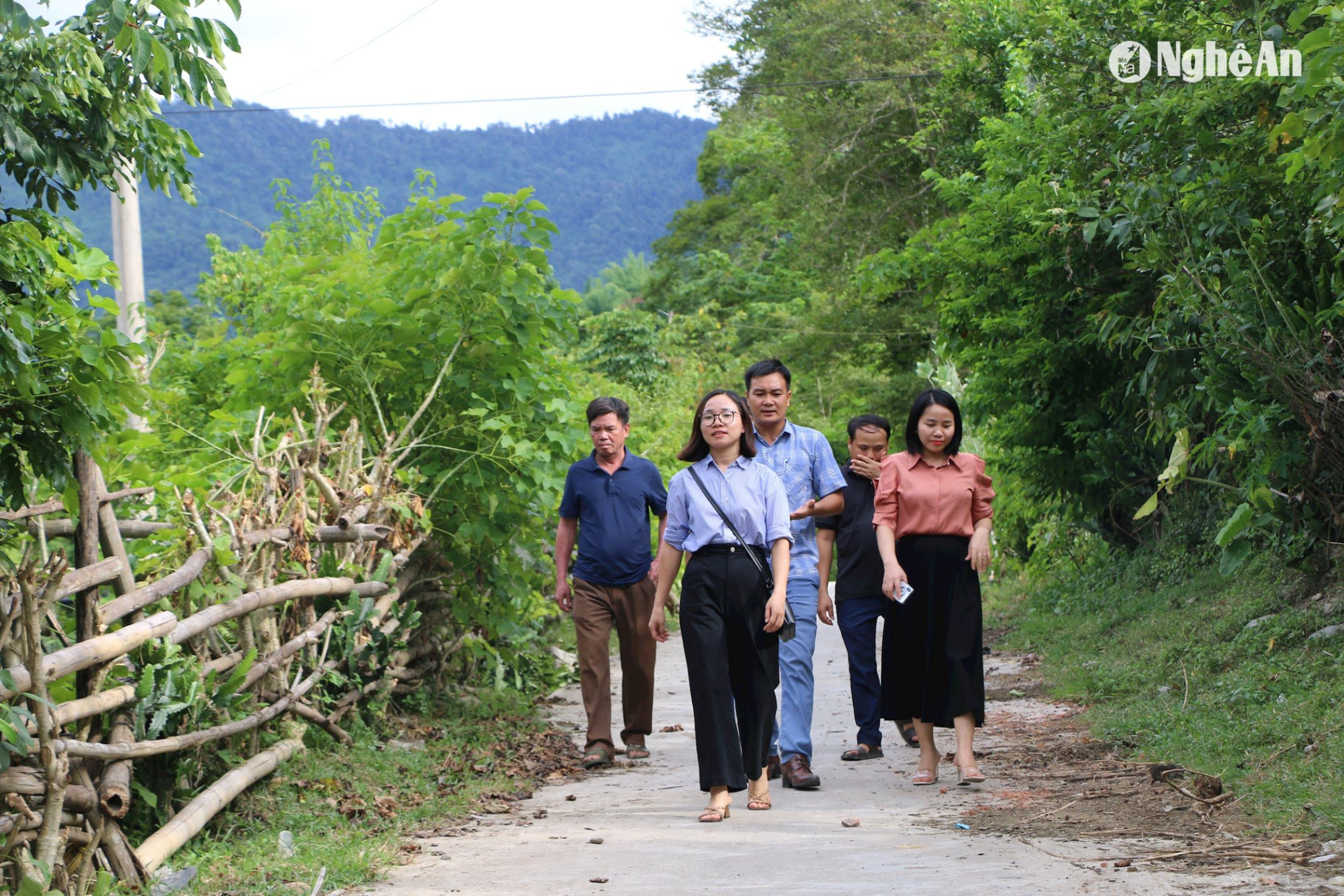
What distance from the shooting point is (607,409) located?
8.06m

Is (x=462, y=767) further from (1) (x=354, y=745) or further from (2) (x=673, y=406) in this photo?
(2) (x=673, y=406)

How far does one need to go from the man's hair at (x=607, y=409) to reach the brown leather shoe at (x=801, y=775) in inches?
91.8

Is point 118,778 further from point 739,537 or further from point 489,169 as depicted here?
point 489,169

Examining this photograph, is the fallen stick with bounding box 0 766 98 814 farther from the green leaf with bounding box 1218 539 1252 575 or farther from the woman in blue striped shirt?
the green leaf with bounding box 1218 539 1252 575

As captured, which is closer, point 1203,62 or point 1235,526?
point 1235,526

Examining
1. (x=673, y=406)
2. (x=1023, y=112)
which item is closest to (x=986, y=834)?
(x=1023, y=112)

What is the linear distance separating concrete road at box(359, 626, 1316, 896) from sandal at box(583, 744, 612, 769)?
21 cm

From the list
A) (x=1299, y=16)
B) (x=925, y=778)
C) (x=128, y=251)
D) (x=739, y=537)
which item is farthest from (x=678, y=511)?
(x=128, y=251)

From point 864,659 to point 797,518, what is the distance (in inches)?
48.5

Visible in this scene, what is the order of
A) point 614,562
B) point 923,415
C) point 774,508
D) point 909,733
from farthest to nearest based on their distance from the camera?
point 614,562 < point 909,733 < point 923,415 < point 774,508

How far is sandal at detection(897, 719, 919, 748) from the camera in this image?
309 inches

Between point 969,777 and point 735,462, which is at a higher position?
point 735,462

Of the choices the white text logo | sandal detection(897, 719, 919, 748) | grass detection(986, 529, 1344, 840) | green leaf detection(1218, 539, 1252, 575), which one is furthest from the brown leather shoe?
the white text logo

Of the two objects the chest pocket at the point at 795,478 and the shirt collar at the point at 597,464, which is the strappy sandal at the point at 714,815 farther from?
the shirt collar at the point at 597,464
